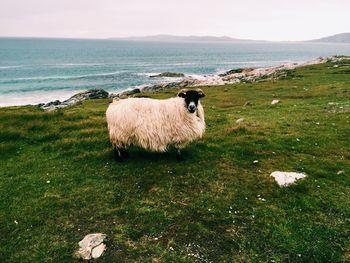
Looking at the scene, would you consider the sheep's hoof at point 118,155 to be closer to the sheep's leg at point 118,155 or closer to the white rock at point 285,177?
the sheep's leg at point 118,155

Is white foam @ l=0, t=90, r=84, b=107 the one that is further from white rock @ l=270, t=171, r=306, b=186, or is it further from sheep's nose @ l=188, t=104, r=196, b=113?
white rock @ l=270, t=171, r=306, b=186

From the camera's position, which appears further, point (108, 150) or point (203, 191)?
point (108, 150)

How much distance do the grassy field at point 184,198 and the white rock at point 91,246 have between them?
0.20 meters

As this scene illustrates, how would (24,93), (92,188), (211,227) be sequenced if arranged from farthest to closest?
(24,93), (92,188), (211,227)

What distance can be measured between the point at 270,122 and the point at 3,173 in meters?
14.6

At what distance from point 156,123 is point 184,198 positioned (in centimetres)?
389

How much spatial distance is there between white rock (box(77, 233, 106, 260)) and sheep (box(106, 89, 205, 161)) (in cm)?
528

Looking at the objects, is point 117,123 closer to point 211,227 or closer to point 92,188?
point 92,188

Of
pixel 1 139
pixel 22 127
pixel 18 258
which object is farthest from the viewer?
pixel 22 127

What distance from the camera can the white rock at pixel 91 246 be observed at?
796cm

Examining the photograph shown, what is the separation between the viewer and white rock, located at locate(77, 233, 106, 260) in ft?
26.1

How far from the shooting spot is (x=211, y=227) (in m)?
8.95

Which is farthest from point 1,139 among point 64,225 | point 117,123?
point 64,225

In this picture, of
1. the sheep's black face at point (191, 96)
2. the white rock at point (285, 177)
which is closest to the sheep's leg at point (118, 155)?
the sheep's black face at point (191, 96)
